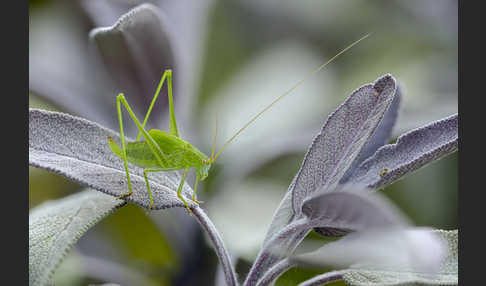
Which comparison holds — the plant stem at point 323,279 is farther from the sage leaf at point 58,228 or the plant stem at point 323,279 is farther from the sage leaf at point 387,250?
the sage leaf at point 58,228

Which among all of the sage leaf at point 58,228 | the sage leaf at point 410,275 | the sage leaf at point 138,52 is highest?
the sage leaf at point 138,52

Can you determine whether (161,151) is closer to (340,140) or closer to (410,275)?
(340,140)

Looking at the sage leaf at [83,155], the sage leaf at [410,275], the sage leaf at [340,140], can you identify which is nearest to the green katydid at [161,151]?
the sage leaf at [83,155]

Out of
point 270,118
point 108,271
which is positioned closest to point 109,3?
point 270,118

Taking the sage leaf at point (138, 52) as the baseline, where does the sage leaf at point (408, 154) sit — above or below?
below

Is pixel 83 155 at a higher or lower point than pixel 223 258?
higher

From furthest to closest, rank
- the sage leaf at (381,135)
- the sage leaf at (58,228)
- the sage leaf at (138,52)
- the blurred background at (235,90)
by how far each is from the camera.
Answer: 1. the blurred background at (235,90)
2. the sage leaf at (138,52)
3. the sage leaf at (381,135)
4. the sage leaf at (58,228)

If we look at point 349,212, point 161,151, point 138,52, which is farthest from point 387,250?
point 138,52

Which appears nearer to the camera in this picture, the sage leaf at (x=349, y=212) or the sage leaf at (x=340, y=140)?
the sage leaf at (x=349, y=212)
